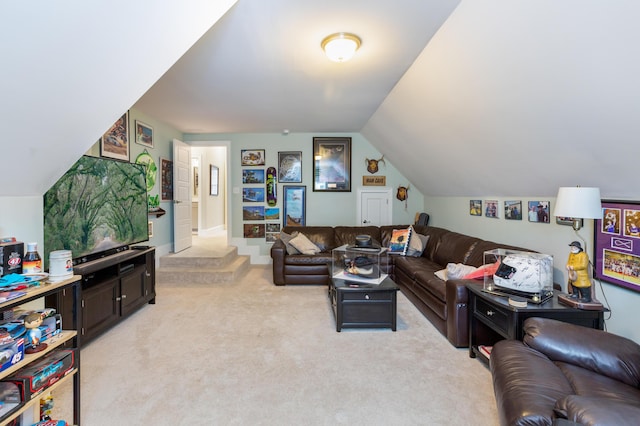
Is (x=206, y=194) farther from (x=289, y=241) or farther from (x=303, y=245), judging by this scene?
(x=303, y=245)

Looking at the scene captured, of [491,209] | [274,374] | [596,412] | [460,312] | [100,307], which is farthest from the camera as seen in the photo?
[491,209]

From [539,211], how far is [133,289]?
4.36m

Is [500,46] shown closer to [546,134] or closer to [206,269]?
[546,134]

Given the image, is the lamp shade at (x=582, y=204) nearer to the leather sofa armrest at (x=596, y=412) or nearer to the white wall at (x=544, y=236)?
the white wall at (x=544, y=236)

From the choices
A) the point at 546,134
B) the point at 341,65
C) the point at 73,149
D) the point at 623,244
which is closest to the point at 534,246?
the point at 623,244

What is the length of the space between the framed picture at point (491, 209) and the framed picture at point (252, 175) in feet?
13.0

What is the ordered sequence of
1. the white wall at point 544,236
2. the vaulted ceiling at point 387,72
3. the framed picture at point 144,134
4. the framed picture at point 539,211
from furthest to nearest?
the framed picture at point 144,134 < the framed picture at point 539,211 < the white wall at point 544,236 < the vaulted ceiling at point 387,72

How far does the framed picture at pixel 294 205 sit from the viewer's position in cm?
586

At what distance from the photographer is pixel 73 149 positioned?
1.90 meters

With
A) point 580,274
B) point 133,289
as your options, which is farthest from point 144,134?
point 580,274

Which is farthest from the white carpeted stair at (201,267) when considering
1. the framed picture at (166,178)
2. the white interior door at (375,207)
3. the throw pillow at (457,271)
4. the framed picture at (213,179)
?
the framed picture at (213,179)

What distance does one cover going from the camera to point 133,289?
10.6 feet

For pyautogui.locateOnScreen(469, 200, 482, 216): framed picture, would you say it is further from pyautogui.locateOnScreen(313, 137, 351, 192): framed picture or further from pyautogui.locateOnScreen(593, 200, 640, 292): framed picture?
pyautogui.locateOnScreen(313, 137, 351, 192): framed picture

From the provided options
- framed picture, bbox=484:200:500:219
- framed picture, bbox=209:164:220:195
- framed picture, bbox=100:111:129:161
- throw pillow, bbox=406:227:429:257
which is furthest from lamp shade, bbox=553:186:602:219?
framed picture, bbox=209:164:220:195
